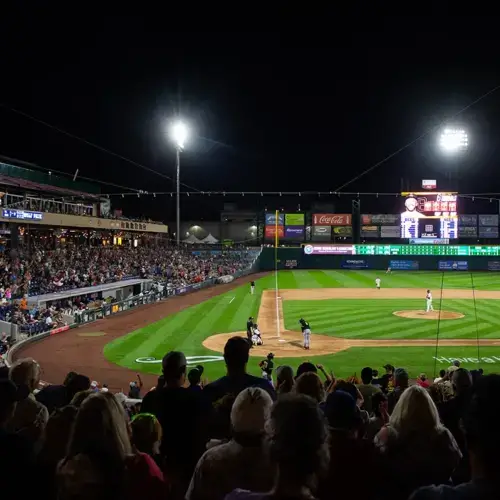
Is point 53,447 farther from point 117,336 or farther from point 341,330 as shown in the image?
point 341,330

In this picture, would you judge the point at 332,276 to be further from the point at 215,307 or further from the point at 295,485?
the point at 295,485

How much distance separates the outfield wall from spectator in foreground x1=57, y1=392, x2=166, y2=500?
75.5 m

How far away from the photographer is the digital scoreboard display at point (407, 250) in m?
74.8

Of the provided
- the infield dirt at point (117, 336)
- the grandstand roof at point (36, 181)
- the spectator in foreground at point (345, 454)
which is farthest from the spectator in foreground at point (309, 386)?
the grandstand roof at point (36, 181)

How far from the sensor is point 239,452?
3375 millimetres

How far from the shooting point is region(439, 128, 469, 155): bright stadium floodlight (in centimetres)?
6706

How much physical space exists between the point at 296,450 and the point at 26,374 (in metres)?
4.65

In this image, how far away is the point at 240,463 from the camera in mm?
3332

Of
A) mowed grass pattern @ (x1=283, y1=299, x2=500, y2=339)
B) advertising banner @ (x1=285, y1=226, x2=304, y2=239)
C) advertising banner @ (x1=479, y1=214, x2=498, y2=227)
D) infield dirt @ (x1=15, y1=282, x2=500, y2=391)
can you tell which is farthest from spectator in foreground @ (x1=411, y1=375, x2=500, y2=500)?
advertising banner @ (x1=479, y1=214, x2=498, y2=227)

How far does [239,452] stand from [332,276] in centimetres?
6601

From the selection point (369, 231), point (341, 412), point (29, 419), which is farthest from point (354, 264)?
point (341, 412)

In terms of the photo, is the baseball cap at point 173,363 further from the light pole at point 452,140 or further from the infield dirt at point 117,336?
the light pole at point 452,140

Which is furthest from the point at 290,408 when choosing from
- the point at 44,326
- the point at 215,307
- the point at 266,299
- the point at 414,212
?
the point at 414,212

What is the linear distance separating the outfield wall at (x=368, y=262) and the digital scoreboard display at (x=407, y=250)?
0.93 meters
